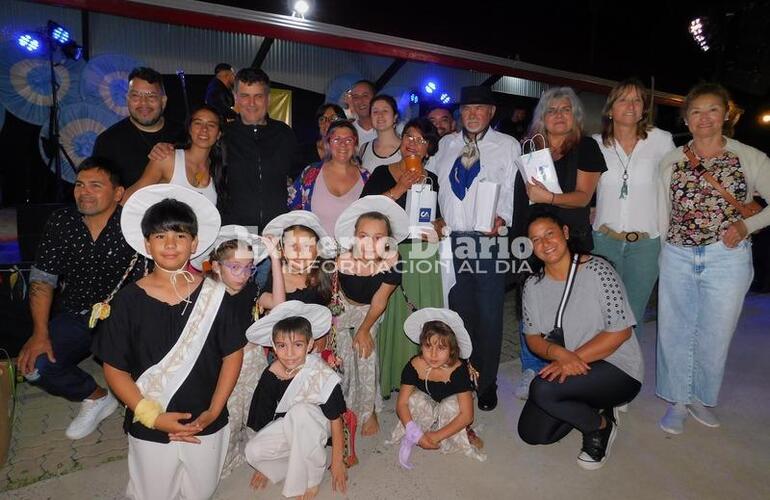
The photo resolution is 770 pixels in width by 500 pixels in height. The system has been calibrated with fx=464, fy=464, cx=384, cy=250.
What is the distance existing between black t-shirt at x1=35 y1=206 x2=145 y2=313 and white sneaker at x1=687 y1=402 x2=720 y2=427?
3698mm

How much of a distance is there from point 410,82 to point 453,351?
313 inches

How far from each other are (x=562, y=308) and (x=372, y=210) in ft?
4.06

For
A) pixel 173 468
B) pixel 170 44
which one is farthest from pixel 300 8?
pixel 173 468

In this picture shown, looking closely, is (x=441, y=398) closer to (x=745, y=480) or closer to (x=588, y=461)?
(x=588, y=461)

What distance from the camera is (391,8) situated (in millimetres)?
9430

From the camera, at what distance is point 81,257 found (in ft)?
9.01

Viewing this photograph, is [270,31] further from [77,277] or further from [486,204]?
[486,204]

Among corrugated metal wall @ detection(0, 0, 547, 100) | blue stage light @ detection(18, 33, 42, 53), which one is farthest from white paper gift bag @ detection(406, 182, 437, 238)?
blue stage light @ detection(18, 33, 42, 53)

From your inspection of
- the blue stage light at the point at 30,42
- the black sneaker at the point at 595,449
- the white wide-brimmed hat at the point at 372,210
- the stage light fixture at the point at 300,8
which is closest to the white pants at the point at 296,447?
the white wide-brimmed hat at the point at 372,210

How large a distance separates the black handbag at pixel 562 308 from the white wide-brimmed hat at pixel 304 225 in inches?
53.7

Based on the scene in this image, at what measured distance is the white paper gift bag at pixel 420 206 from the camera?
113 inches

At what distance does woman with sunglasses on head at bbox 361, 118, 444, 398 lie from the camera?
3.00 metres

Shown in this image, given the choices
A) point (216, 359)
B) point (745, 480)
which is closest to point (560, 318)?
point (745, 480)

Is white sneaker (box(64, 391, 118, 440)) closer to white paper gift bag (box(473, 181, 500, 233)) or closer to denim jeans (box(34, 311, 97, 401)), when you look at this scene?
denim jeans (box(34, 311, 97, 401))
